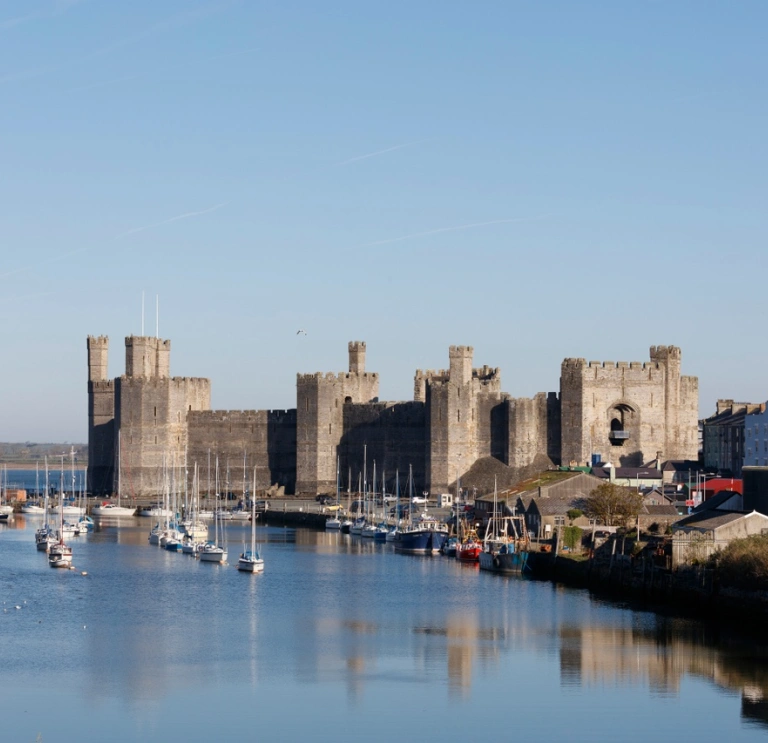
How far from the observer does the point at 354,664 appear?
31031 mm

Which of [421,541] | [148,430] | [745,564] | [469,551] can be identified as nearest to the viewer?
[745,564]

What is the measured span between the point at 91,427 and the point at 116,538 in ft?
53.8

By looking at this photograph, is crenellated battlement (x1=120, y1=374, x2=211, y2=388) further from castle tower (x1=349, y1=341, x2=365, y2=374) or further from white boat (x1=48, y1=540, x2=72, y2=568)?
white boat (x1=48, y1=540, x2=72, y2=568)

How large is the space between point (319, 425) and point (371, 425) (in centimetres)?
216

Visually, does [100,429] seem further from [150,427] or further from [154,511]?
[154,511]

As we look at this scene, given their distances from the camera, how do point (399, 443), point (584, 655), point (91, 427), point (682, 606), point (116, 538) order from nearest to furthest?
point (584, 655) → point (682, 606) → point (116, 538) → point (399, 443) → point (91, 427)

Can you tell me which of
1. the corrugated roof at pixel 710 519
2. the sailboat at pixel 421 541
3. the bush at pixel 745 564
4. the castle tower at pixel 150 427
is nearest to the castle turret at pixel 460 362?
the castle tower at pixel 150 427

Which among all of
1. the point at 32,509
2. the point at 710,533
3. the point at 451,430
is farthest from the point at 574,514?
the point at 32,509

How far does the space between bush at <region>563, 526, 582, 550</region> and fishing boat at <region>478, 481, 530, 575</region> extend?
3.75ft

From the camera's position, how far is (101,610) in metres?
38.8

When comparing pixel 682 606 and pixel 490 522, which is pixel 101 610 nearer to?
pixel 682 606

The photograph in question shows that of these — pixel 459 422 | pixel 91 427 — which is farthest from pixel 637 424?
pixel 91 427

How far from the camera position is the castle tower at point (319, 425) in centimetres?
7119

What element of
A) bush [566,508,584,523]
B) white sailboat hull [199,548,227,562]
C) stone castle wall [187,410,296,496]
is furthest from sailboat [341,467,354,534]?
bush [566,508,584,523]
